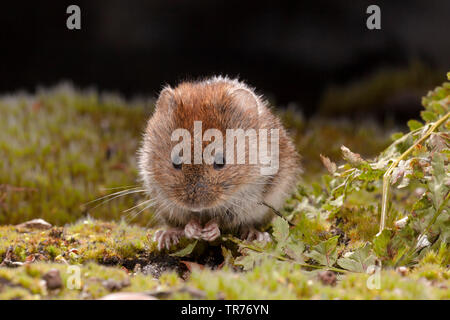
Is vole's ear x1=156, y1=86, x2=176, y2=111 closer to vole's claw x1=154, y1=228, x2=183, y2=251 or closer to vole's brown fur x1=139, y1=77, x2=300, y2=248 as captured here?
vole's brown fur x1=139, y1=77, x2=300, y2=248

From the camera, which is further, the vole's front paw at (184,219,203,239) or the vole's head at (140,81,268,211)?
the vole's front paw at (184,219,203,239)

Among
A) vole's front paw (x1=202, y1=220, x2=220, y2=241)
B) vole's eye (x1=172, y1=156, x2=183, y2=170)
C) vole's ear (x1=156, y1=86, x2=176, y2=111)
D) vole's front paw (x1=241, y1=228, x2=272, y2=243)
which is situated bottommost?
vole's front paw (x1=241, y1=228, x2=272, y2=243)

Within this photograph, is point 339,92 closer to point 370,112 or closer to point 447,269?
point 370,112

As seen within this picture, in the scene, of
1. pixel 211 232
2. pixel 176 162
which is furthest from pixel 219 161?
pixel 211 232

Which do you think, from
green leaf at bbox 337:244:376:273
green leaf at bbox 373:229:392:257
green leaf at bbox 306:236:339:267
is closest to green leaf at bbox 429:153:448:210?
green leaf at bbox 373:229:392:257

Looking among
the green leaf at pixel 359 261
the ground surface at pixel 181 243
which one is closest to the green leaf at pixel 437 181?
the ground surface at pixel 181 243
